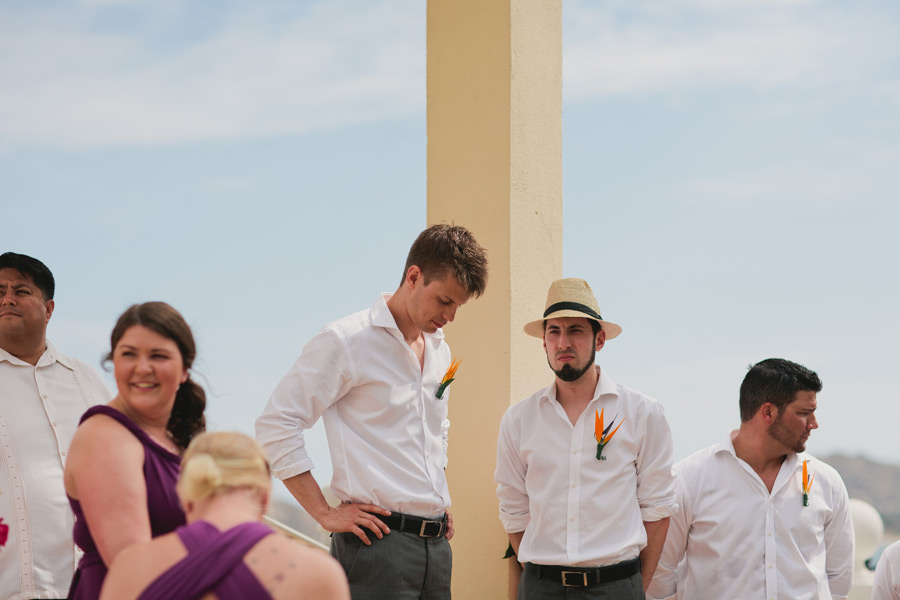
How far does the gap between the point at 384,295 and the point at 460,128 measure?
50.4 inches

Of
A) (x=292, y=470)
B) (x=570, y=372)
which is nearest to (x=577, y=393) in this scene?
(x=570, y=372)

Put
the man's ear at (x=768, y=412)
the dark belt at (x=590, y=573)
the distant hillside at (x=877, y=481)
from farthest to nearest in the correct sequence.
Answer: the distant hillside at (x=877, y=481) → the man's ear at (x=768, y=412) → the dark belt at (x=590, y=573)

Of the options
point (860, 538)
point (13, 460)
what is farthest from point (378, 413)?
point (860, 538)

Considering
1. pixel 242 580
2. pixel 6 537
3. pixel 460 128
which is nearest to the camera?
pixel 242 580

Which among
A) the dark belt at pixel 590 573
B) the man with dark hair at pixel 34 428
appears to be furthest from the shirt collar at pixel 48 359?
the dark belt at pixel 590 573

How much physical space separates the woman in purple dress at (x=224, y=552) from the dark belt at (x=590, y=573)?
1804 mm

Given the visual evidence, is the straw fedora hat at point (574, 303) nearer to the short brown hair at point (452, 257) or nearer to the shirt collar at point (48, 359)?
the short brown hair at point (452, 257)

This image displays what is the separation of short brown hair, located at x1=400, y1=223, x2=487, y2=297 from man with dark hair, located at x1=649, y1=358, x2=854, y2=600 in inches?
54.8

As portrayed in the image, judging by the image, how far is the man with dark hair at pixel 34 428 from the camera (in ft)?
9.93

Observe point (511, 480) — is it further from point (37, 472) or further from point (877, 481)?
point (877, 481)

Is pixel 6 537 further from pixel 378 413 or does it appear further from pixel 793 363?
pixel 793 363

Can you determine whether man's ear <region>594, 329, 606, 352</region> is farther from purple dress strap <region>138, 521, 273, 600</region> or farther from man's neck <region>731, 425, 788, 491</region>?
purple dress strap <region>138, 521, 273, 600</region>

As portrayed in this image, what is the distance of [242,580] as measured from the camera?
1.55 meters

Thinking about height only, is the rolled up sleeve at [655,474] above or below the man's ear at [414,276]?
below
